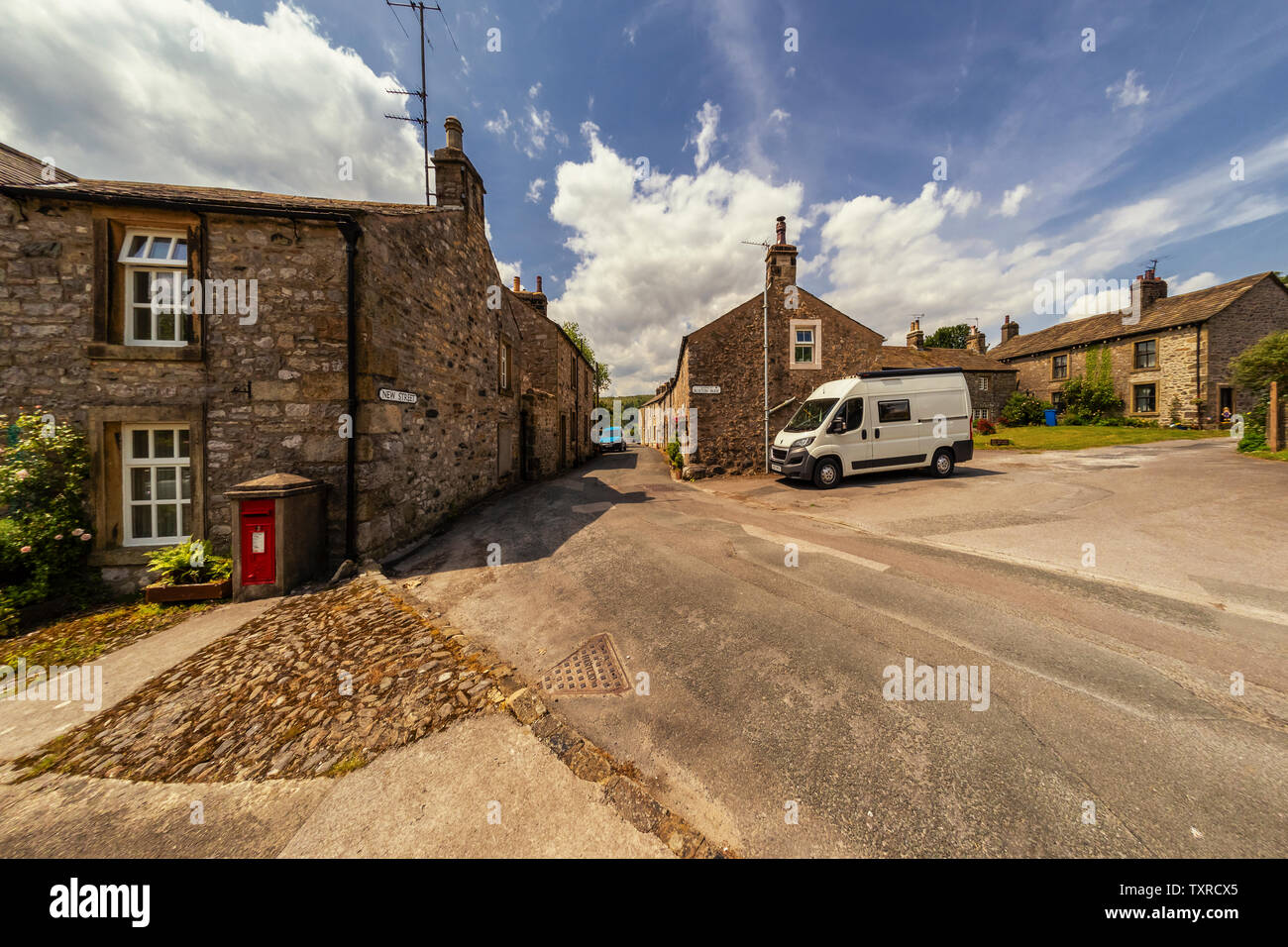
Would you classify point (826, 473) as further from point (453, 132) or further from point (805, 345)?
point (453, 132)

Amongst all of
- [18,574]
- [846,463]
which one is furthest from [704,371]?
[18,574]

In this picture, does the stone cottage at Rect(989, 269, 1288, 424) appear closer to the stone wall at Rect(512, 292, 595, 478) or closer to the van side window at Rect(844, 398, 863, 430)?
the van side window at Rect(844, 398, 863, 430)

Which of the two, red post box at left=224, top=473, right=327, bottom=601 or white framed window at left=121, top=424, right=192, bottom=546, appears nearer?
red post box at left=224, top=473, right=327, bottom=601

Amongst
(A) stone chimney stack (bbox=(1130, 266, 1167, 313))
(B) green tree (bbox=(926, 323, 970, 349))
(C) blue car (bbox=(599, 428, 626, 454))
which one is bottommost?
(C) blue car (bbox=(599, 428, 626, 454))

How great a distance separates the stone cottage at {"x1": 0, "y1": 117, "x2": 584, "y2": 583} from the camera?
18.0 ft

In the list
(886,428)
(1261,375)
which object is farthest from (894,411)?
(1261,375)

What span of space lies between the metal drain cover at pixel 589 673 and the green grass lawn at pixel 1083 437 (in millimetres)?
20574

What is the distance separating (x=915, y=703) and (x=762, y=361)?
13.0 metres

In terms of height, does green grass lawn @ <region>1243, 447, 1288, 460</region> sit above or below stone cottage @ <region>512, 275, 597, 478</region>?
below

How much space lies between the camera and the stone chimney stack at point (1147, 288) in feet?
78.8

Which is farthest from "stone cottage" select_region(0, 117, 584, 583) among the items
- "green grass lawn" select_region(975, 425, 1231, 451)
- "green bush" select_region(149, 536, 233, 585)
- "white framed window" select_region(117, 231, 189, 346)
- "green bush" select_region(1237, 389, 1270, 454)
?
"green bush" select_region(1237, 389, 1270, 454)

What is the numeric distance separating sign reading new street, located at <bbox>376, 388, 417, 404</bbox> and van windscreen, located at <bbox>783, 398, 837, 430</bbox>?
9.96 m

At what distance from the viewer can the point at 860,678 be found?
305 centimetres
